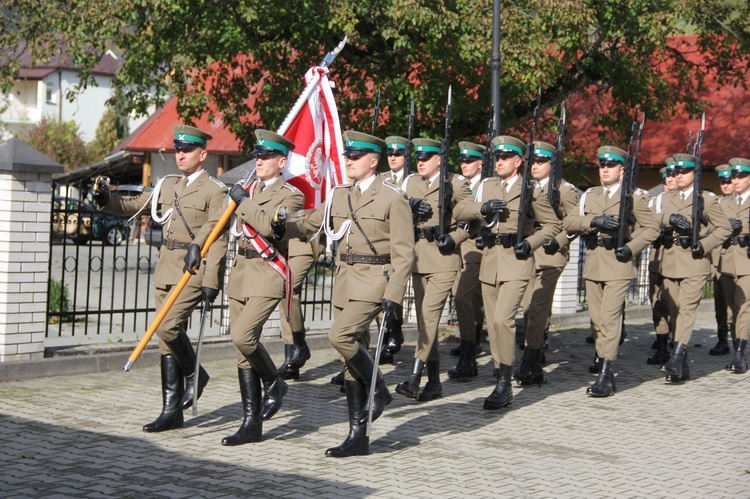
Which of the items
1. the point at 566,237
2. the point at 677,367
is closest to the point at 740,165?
the point at 677,367

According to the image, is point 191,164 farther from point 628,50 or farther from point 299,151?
point 628,50

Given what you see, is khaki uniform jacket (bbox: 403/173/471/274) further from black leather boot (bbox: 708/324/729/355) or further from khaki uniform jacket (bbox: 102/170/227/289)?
black leather boot (bbox: 708/324/729/355)

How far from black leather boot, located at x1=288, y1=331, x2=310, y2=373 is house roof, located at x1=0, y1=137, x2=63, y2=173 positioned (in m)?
2.57

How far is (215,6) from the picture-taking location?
18531 mm

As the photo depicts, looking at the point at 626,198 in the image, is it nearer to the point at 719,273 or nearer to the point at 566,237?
the point at 566,237

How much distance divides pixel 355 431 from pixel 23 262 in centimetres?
410

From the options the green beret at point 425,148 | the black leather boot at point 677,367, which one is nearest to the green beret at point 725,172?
the black leather boot at point 677,367

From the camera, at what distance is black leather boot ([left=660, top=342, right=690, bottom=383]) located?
37.3ft

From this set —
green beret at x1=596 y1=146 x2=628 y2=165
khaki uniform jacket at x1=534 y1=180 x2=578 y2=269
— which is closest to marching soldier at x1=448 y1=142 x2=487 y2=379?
khaki uniform jacket at x1=534 y1=180 x2=578 y2=269

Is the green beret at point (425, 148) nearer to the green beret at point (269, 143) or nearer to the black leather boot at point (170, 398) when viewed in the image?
the green beret at point (269, 143)

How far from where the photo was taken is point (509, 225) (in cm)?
1001

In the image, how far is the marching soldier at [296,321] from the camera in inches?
418

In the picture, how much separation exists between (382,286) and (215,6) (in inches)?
461

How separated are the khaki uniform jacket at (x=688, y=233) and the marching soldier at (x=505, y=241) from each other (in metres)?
2.45
